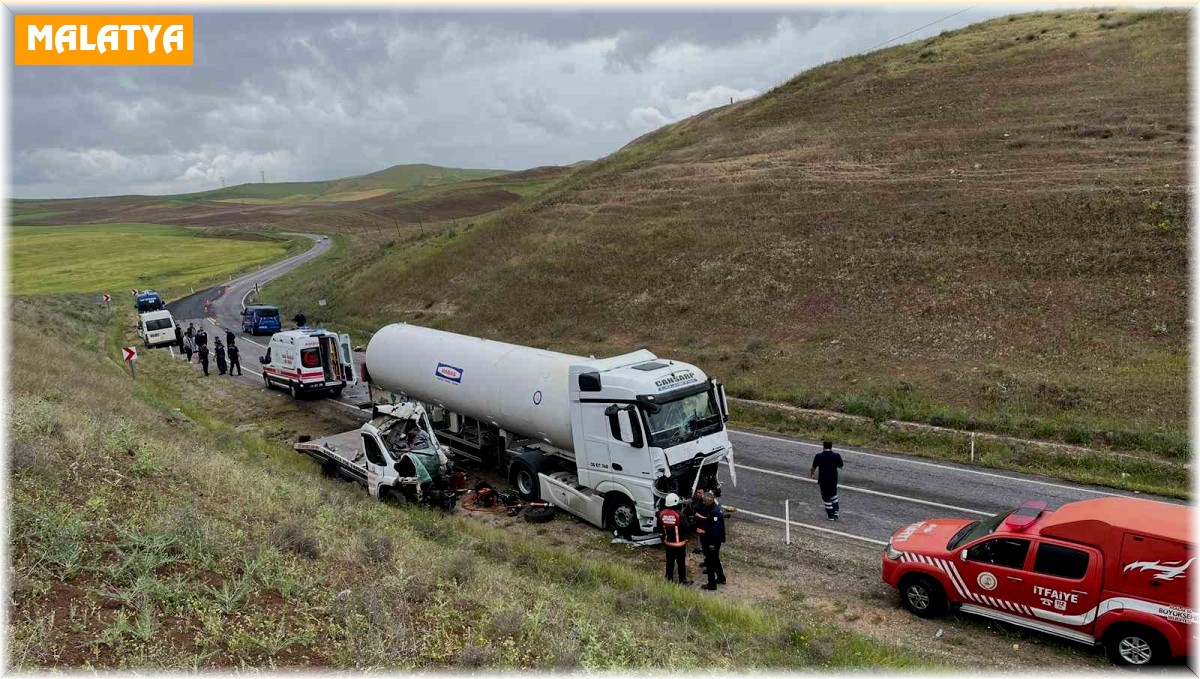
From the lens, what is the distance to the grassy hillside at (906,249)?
22.1 m

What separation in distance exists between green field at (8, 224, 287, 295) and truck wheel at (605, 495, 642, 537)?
67.8 m

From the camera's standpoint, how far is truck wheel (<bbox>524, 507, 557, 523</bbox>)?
587 inches

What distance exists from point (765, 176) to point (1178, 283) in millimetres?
26346

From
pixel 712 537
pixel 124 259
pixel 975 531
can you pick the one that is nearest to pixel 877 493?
pixel 975 531

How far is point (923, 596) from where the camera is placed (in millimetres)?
10523

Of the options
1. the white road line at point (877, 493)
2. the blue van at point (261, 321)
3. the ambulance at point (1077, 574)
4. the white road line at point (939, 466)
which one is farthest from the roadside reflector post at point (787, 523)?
the blue van at point (261, 321)

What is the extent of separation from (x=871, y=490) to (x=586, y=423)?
22.5 feet

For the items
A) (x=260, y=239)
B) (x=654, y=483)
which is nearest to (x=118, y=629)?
(x=654, y=483)

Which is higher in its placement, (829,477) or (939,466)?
(829,477)

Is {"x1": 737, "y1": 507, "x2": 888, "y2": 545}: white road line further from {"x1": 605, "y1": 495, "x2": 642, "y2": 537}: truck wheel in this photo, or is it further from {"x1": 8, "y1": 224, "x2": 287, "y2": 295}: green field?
{"x1": 8, "y1": 224, "x2": 287, "y2": 295}: green field

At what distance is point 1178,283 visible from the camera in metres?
25.0

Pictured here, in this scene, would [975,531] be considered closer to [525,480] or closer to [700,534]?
[700,534]

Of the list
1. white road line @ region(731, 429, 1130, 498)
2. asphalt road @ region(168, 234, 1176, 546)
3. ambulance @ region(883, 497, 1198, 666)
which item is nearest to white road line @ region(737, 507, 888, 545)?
asphalt road @ region(168, 234, 1176, 546)

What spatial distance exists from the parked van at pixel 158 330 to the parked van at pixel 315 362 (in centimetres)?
1680
